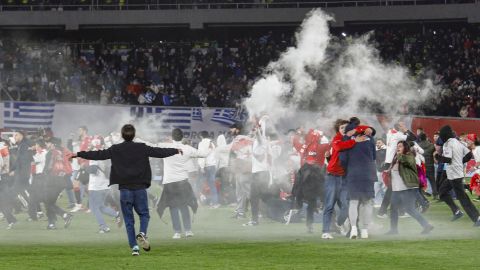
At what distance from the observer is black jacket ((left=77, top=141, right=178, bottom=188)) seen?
1612cm

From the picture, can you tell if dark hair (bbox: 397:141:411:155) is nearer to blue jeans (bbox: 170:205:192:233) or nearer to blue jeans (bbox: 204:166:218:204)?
blue jeans (bbox: 170:205:192:233)

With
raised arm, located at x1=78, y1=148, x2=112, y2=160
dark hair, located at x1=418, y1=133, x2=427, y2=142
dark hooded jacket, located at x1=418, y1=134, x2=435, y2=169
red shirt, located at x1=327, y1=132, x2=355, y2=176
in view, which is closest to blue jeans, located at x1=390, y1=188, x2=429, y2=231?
red shirt, located at x1=327, y1=132, x2=355, y2=176

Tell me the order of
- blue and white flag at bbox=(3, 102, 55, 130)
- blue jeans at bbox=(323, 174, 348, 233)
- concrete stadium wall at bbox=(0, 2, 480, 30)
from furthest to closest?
concrete stadium wall at bbox=(0, 2, 480, 30) → blue and white flag at bbox=(3, 102, 55, 130) → blue jeans at bbox=(323, 174, 348, 233)

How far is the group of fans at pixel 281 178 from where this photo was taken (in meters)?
18.7

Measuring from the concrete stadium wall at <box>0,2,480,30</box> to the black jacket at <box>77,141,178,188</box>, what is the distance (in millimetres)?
33771

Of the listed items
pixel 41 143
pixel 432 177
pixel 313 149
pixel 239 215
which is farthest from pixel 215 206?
pixel 313 149

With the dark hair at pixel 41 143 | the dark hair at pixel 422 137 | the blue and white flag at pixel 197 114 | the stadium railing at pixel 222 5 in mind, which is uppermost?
the stadium railing at pixel 222 5

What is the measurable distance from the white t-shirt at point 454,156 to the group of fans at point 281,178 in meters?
0.02

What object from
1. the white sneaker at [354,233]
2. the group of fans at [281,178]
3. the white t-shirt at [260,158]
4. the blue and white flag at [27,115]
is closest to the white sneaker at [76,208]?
the group of fans at [281,178]

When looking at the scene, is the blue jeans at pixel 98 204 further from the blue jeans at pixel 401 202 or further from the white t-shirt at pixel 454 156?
the white t-shirt at pixel 454 156

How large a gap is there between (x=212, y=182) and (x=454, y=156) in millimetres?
10211

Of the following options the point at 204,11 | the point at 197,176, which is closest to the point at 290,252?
the point at 197,176

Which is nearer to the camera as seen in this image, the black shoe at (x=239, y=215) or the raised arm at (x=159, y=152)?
the raised arm at (x=159, y=152)

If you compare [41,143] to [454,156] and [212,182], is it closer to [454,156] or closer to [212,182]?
[212,182]
